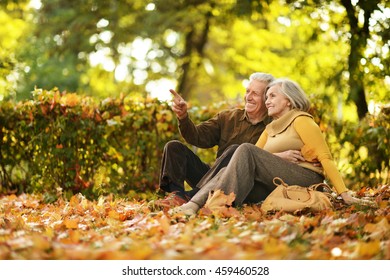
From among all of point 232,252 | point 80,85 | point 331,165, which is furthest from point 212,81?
point 232,252

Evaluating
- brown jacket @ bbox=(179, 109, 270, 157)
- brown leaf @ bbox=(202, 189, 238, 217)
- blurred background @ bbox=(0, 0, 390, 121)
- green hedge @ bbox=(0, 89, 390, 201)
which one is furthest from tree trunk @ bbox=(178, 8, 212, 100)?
brown leaf @ bbox=(202, 189, 238, 217)

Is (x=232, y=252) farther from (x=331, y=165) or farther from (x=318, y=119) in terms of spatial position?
(x=318, y=119)

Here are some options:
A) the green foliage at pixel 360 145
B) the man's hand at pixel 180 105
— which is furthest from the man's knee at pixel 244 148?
the green foliage at pixel 360 145

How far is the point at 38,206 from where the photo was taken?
6.61 metres

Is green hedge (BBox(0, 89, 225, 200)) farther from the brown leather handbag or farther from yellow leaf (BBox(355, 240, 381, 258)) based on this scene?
yellow leaf (BBox(355, 240, 381, 258))

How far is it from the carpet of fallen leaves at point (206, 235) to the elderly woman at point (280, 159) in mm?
143

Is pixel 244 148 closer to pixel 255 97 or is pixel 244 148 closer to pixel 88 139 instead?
pixel 255 97

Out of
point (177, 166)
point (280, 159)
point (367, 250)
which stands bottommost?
point (367, 250)

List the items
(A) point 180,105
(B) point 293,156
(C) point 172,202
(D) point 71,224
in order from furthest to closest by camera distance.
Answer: (A) point 180,105
(C) point 172,202
(B) point 293,156
(D) point 71,224

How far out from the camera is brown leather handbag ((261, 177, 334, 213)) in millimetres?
4797

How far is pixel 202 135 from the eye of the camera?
19.3 feet

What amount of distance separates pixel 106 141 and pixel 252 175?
3.07 meters

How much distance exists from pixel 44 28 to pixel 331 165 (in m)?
12.2

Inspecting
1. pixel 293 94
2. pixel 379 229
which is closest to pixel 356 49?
pixel 293 94
